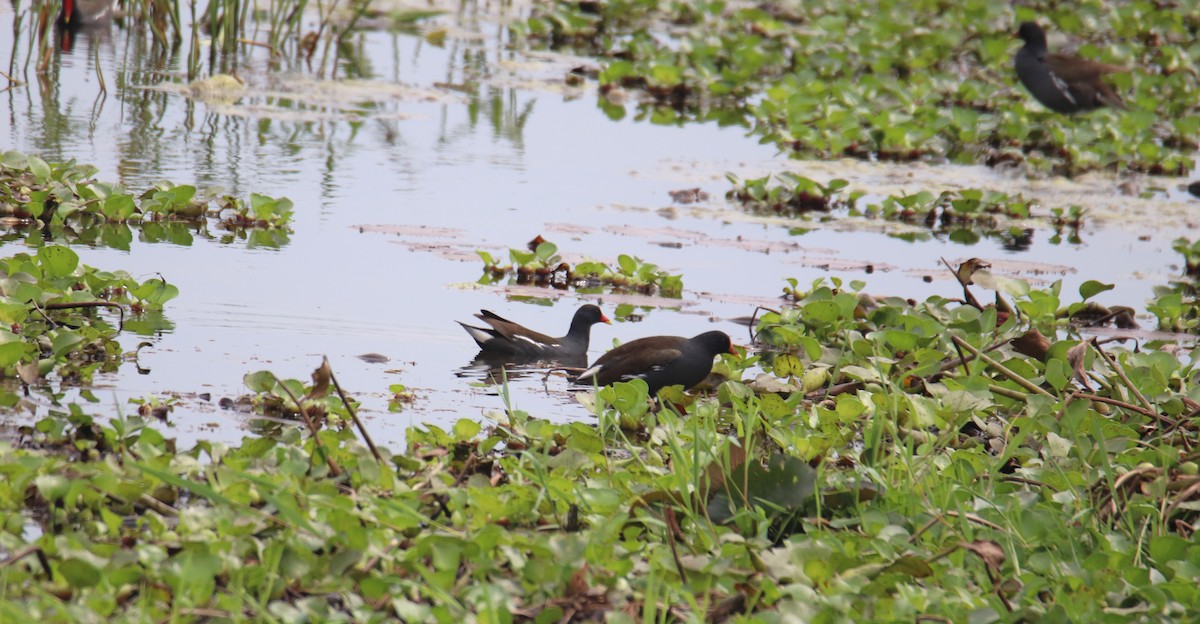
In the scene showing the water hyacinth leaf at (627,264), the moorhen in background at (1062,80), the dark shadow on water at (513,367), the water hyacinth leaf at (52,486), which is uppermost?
the moorhen in background at (1062,80)

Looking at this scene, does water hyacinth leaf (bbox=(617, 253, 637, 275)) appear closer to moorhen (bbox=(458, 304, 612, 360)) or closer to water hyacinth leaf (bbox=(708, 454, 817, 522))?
moorhen (bbox=(458, 304, 612, 360))

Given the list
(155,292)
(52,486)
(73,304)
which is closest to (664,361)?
(155,292)

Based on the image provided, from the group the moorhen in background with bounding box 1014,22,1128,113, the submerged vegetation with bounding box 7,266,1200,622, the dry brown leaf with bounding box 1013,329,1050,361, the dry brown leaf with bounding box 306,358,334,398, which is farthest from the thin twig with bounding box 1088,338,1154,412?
the moorhen in background with bounding box 1014,22,1128,113

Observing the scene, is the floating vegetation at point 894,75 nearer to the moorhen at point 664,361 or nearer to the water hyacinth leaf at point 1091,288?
the water hyacinth leaf at point 1091,288

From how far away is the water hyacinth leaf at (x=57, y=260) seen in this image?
4.50 meters

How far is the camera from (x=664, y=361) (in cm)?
482

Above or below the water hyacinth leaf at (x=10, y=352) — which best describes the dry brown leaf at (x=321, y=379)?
above

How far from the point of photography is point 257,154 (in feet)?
26.7

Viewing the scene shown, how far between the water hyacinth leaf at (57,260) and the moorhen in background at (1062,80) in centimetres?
871

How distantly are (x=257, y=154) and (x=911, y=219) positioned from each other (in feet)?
12.0

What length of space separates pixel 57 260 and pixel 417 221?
Answer: 8.58 ft

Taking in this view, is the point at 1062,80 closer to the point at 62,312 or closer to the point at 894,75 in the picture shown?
the point at 894,75

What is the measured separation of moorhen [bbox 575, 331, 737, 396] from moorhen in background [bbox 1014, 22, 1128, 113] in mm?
7298

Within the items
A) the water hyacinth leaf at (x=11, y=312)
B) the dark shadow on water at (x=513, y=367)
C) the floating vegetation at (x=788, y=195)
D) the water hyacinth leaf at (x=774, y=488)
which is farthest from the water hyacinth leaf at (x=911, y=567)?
the floating vegetation at (x=788, y=195)
